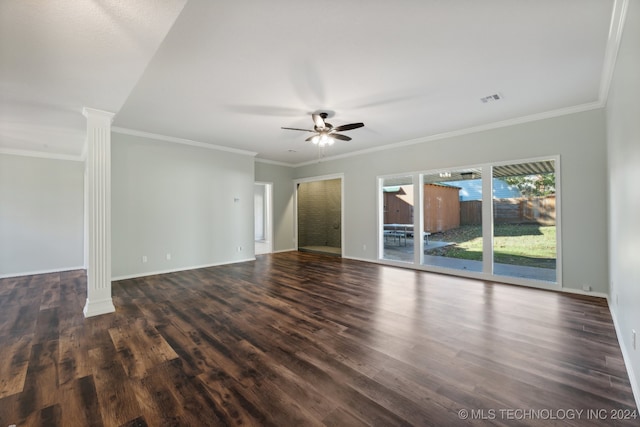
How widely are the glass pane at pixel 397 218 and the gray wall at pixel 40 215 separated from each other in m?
7.13

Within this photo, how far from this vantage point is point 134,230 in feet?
16.9

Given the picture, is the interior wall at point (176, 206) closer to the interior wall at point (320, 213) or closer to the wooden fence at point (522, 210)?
the interior wall at point (320, 213)

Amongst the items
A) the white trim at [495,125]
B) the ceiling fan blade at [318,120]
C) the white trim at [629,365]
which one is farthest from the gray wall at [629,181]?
the ceiling fan blade at [318,120]

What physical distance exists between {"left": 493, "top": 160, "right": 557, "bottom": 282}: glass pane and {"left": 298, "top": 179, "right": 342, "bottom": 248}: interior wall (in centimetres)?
488

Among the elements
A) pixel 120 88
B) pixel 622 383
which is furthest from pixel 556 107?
pixel 120 88

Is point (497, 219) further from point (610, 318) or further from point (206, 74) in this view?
point (206, 74)

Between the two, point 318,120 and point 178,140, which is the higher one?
point 178,140

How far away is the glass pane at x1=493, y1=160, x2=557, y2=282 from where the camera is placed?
441cm

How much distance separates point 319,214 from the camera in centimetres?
934

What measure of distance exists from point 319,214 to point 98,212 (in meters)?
6.59

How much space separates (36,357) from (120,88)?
268cm

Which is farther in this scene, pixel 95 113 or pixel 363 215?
pixel 363 215

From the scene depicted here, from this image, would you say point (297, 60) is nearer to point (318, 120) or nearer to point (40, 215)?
point (318, 120)

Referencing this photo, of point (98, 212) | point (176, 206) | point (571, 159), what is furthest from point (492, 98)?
point (176, 206)
